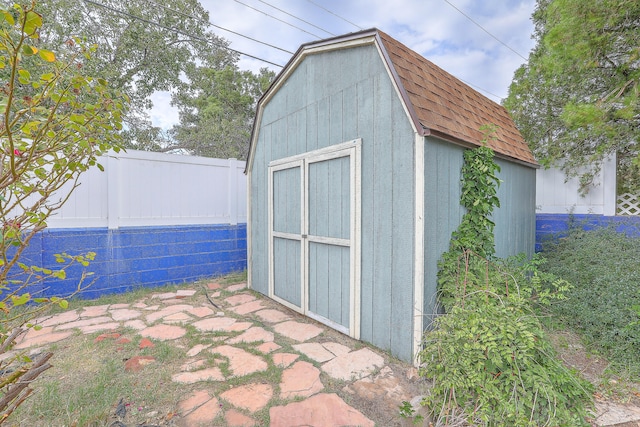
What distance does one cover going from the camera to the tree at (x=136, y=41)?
6.63 metres

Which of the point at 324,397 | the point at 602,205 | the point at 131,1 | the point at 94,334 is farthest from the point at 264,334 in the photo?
the point at 131,1

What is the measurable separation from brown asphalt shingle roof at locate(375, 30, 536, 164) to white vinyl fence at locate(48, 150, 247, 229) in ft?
11.7

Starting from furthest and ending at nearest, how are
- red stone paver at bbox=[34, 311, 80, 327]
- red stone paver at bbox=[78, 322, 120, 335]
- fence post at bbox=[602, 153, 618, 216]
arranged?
fence post at bbox=[602, 153, 618, 216] < red stone paver at bbox=[34, 311, 80, 327] < red stone paver at bbox=[78, 322, 120, 335]

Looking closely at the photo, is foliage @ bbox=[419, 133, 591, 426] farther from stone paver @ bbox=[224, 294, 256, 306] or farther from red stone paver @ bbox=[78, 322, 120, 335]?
red stone paver @ bbox=[78, 322, 120, 335]

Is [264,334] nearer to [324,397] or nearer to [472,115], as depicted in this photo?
[324,397]

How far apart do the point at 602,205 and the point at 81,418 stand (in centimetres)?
701

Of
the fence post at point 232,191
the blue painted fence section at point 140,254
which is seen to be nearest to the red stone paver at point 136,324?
the blue painted fence section at point 140,254

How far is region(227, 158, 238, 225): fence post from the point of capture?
562 centimetres

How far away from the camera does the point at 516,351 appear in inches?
71.6

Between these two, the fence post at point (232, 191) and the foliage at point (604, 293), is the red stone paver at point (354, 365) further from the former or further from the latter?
the fence post at point (232, 191)

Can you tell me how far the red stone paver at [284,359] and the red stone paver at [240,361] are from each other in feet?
0.33

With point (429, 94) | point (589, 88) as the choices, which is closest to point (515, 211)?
point (429, 94)

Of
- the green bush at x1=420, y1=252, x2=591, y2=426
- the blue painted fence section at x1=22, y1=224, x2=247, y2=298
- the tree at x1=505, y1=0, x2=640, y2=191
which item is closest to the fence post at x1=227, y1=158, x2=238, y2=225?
the blue painted fence section at x1=22, y1=224, x2=247, y2=298

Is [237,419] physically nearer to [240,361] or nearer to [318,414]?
[318,414]
